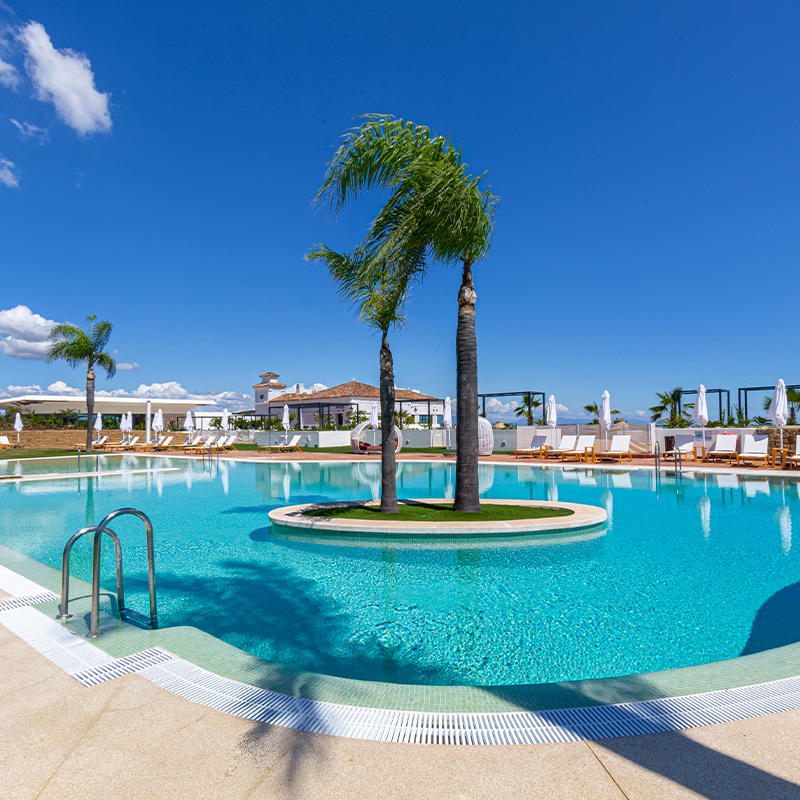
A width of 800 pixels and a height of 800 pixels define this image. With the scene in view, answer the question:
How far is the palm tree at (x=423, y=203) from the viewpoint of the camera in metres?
7.04

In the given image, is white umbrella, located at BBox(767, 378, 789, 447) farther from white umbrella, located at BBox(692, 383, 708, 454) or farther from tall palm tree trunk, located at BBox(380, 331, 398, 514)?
tall palm tree trunk, located at BBox(380, 331, 398, 514)

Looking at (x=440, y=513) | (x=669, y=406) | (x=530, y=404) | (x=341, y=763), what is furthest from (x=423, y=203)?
(x=669, y=406)

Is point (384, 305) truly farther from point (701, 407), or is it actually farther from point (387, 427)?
point (701, 407)

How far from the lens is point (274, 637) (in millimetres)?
3982

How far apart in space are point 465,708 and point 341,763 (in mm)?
690

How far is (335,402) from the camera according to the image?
5219cm

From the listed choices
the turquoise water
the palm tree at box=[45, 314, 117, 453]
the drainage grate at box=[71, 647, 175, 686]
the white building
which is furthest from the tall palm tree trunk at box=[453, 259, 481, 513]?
the white building

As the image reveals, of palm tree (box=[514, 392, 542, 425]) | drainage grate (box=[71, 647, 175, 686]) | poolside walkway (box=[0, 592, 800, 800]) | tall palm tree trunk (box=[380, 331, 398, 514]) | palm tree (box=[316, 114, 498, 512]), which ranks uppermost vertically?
palm tree (box=[316, 114, 498, 512])

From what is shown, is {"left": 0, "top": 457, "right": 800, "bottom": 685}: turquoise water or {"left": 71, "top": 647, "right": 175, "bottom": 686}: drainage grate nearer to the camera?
{"left": 71, "top": 647, "right": 175, "bottom": 686}: drainage grate

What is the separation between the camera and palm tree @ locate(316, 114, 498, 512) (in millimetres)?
7035

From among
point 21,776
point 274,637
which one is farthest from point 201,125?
point 21,776

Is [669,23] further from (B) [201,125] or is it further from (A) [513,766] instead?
(A) [513,766]

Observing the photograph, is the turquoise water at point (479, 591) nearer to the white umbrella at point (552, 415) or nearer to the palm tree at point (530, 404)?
→ the white umbrella at point (552, 415)

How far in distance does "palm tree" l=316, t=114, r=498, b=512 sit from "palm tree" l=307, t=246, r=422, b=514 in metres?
0.28
